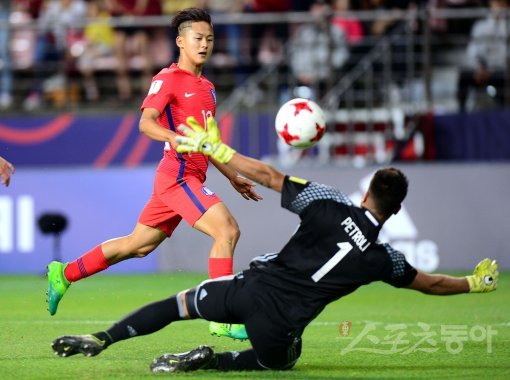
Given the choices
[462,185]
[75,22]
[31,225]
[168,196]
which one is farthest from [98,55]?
[168,196]

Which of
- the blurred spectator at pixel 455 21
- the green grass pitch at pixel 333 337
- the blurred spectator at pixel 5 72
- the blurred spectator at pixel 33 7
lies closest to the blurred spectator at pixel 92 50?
the blurred spectator at pixel 5 72

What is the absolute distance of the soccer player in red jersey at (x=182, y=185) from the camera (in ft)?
27.5

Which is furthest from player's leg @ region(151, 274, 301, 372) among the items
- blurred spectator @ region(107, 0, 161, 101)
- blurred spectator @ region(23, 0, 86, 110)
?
blurred spectator @ region(23, 0, 86, 110)

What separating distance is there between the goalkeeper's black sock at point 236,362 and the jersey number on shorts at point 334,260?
840 millimetres

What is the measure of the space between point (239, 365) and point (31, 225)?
9.25 meters

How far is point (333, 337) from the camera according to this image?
9266 mm

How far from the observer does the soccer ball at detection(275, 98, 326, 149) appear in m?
8.02

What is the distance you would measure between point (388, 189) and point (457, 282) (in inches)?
38.7

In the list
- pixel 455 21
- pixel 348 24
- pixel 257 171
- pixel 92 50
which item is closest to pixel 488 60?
pixel 455 21

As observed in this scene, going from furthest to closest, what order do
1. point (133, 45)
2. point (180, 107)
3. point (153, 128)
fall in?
point (133, 45) → point (180, 107) → point (153, 128)

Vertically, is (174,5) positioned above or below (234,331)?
above

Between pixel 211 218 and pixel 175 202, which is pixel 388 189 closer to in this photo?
pixel 211 218

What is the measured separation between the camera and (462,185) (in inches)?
616

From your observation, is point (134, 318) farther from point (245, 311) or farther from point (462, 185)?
point (462, 185)
